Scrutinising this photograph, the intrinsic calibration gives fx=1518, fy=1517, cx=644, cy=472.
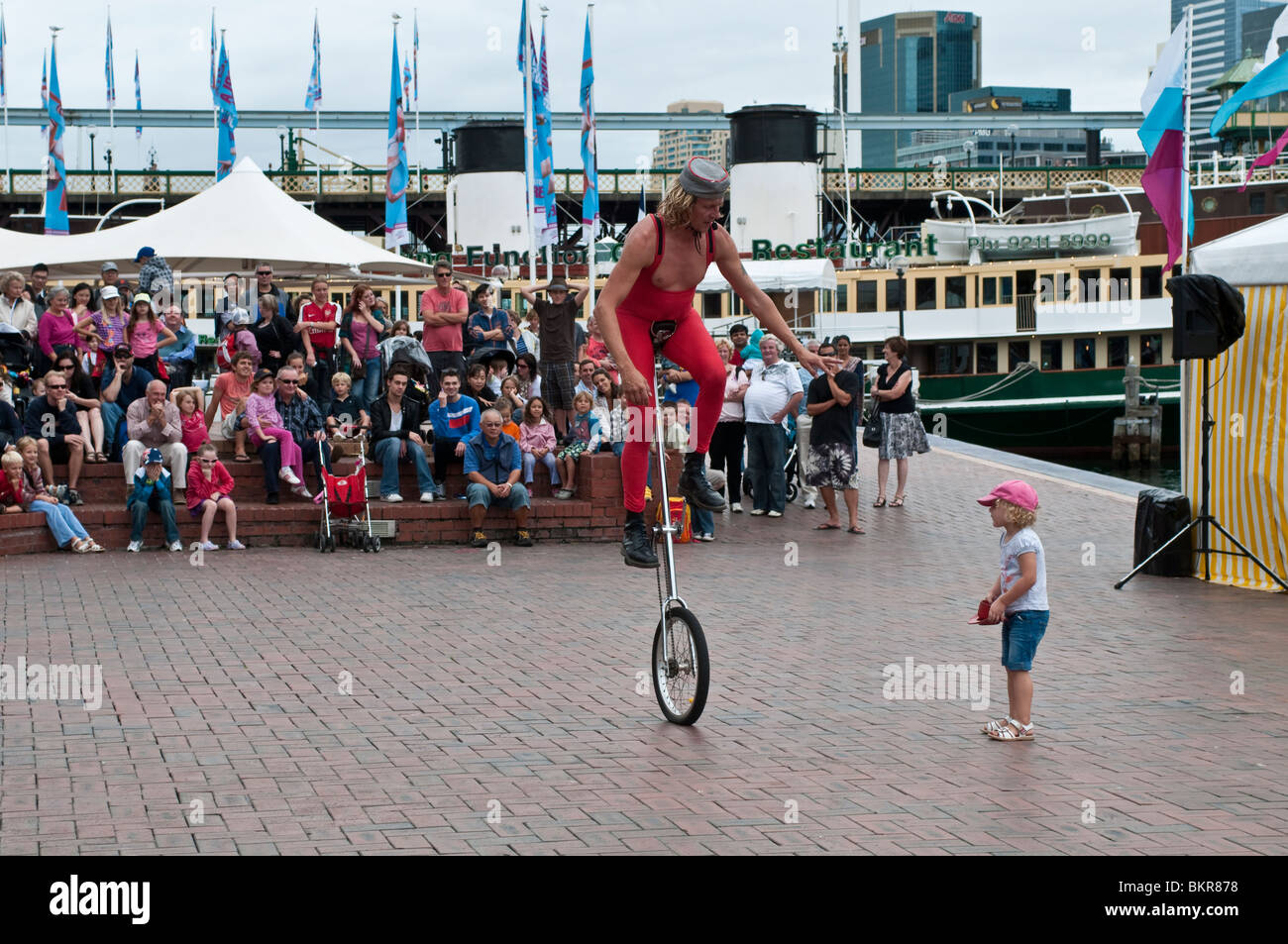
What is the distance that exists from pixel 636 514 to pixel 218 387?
8830mm

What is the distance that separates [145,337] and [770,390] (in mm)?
6464

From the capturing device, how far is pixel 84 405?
14.8 m

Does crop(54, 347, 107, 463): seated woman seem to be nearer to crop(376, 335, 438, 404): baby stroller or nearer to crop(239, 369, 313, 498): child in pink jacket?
crop(239, 369, 313, 498): child in pink jacket

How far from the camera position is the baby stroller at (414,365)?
15445mm

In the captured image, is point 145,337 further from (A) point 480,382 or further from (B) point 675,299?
(B) point 675,299

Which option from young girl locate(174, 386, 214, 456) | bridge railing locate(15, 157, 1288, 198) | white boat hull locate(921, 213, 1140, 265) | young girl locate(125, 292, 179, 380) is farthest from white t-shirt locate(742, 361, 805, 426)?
bridge railing locate(15, 157, 1288, 198)

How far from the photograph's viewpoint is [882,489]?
17703 millimetres

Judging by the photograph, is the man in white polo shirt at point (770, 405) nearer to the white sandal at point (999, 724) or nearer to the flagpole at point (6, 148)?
the white sandal at point (999, 724)

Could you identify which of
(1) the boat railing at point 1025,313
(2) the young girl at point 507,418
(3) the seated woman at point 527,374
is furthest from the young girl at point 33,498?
(1) the boat railing at point 1025,313

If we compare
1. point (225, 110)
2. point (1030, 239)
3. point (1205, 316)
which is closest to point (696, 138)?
point (1030, 239)

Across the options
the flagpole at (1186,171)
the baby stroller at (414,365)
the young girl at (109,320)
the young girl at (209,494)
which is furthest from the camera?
the young girl at (109,320)

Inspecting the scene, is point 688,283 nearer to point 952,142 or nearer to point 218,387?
point 218,387

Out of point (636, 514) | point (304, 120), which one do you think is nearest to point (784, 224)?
point (304, 120)

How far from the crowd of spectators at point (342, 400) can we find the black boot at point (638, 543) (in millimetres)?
5225
